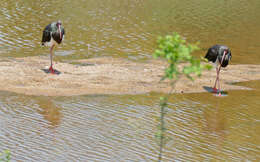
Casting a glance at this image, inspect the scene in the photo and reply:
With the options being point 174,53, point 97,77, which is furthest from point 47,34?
point 174,53

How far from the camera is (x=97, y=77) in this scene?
46.9ft

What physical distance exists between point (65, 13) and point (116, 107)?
15.7m

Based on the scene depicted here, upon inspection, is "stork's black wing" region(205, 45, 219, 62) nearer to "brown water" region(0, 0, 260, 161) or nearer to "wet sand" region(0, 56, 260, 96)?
"wet sand" region(0, 56, 260, 96)

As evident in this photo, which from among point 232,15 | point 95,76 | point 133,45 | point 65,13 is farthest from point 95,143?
point 232,15

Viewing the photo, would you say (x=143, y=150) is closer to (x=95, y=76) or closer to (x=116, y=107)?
(x=116, y=107)

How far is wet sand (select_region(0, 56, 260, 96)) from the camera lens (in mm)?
13047

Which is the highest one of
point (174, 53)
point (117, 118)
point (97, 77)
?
point (174, 53)

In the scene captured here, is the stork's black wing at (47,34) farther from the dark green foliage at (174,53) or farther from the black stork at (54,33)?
the dark green foliage at (174,53)

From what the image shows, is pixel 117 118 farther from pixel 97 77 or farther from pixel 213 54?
pixel 213 54

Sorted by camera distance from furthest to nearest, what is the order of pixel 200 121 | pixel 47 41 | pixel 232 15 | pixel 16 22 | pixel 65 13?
pixel 232 15
pixel 65 13
pixel 16 22
pixel 47 41
pixel 200 121

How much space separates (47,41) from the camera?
1538 cm

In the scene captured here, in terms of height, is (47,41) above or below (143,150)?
above

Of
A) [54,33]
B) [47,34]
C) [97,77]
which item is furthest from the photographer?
[47,34]

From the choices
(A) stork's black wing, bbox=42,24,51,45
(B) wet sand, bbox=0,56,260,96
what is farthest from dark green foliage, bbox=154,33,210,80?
(A) stork's black wing, bbox=42,24,51,45
